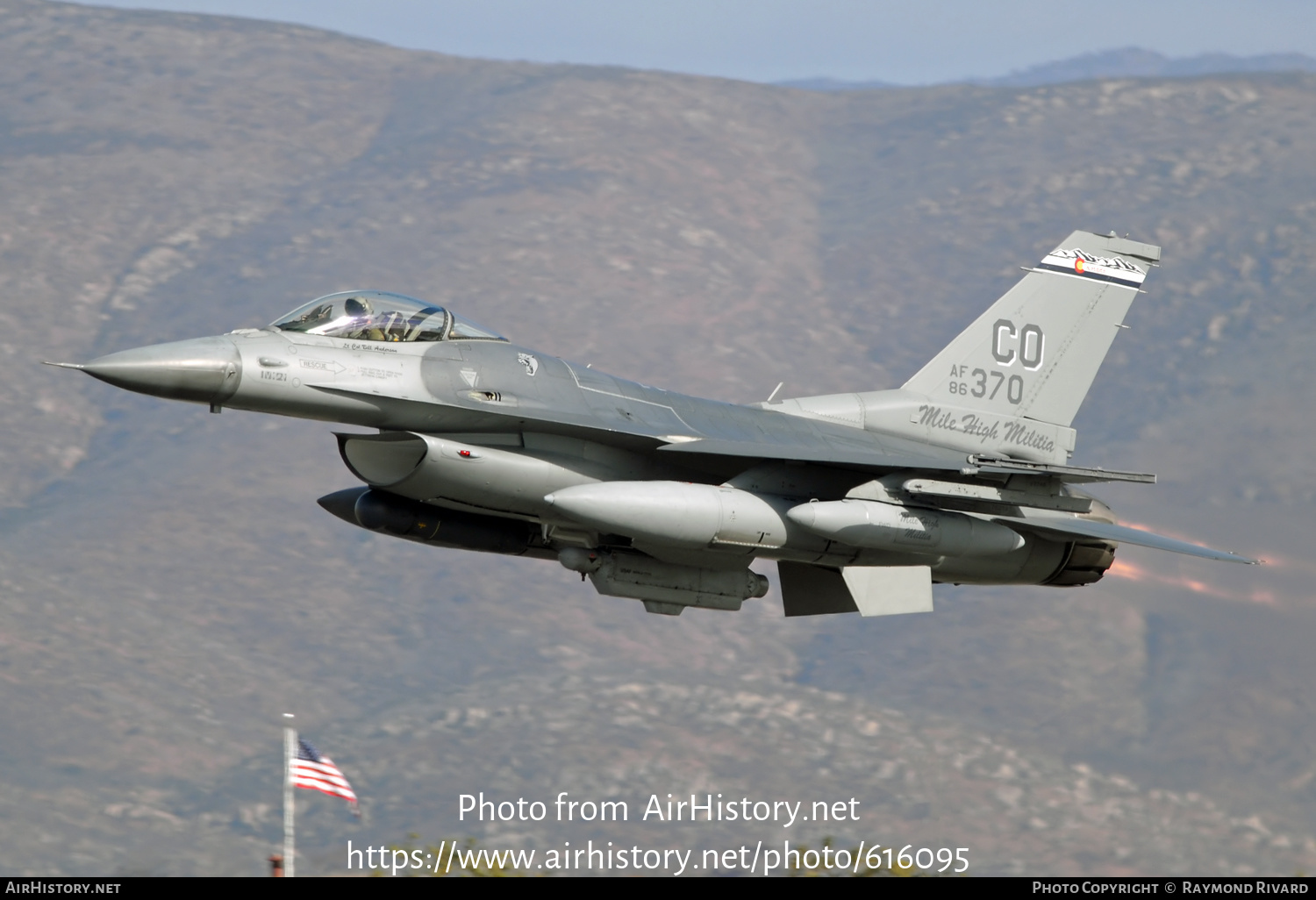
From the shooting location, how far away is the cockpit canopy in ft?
59.5

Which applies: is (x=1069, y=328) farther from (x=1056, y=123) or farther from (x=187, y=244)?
(x=1056, y=123)

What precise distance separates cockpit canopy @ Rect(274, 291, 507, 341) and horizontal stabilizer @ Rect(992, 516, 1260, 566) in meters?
6.81

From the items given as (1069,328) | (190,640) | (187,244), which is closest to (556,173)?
(187,244)

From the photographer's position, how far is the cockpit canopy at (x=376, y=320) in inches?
714

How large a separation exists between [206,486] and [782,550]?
11562 centimetres

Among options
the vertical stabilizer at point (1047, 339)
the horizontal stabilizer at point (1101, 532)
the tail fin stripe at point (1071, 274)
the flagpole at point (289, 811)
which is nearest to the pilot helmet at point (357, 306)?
the flagpole at point (289, 811)

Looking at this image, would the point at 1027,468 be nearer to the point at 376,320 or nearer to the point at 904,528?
the point at 904,528

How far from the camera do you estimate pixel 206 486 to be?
5103 inches

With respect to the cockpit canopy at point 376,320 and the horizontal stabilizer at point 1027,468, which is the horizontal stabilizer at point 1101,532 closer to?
the horizontal stabilizer at point 1027,468

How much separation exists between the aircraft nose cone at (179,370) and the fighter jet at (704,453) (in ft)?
0.07

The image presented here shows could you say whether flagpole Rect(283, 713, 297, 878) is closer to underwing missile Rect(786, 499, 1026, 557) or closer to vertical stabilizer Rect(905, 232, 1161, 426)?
underwing missile Rect(786, 499, 1026, 557)

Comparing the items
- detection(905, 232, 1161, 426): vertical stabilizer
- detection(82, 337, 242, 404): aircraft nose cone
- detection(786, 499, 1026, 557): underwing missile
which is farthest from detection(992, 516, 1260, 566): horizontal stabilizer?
detection(82, 337, 242, 404): aircraft nose cone

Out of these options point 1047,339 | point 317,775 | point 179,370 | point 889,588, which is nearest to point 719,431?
point 889,588

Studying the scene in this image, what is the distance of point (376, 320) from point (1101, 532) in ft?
29.1
